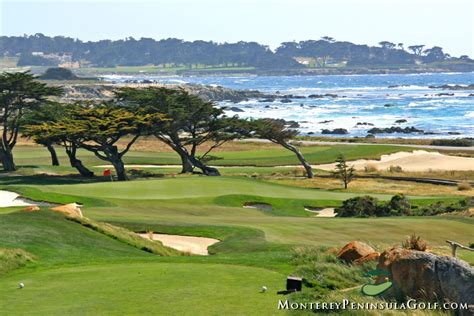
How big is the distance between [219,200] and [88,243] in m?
16.8

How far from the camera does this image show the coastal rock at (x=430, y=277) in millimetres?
11477

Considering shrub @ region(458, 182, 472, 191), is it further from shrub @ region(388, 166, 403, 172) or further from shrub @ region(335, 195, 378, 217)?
shrub @ region(335, 195, 378, 217)

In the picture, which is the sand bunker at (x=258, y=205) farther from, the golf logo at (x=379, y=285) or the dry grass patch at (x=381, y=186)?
the golf logo at (x=379, y=285)

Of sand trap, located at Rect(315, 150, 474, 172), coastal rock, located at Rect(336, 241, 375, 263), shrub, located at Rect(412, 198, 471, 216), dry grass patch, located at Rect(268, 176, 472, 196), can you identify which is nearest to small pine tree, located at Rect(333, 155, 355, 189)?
dry grass patch, located at Rect(268, 176, 472, 196)

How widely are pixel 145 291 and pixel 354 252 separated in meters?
5.01

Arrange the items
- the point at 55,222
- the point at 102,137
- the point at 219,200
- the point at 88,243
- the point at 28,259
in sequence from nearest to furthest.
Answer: the point at 28,259
the point at 88,243
the point at 55,222
the point at 219,200
the point at 102,137

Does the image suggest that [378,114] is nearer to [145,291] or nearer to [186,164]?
[186,164]

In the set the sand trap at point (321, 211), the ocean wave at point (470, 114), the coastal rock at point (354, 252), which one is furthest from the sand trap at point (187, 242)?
the ocean wave at point (470, 114)

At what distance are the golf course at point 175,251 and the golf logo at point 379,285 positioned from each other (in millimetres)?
405

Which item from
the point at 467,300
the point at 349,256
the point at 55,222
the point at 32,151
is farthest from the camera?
the point at 32,151

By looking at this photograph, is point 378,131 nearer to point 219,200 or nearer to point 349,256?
point 219,200

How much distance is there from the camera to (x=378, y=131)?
380ft

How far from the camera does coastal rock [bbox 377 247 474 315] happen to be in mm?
11477

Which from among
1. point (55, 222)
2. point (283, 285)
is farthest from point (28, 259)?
point (283, 285)
